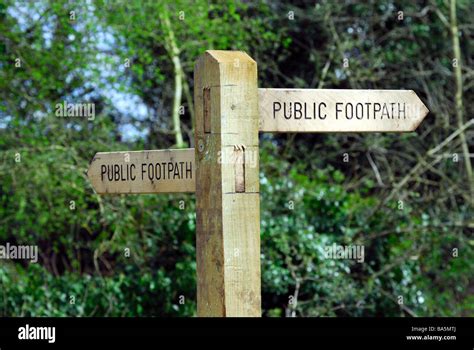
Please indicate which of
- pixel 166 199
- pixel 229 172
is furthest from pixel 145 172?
pixel 166 199

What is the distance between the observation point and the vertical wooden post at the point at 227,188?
3381mm

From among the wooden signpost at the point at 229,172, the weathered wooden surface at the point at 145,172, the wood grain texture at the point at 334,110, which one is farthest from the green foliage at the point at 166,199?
the wooden signpost at the point at 229,172

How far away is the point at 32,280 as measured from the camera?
7.84 meters

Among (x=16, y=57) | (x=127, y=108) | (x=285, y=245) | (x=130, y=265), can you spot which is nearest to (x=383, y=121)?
(x=285, y=245)

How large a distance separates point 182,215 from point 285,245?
2.89 feet

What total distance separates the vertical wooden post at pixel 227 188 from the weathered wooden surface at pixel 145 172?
0.22 m

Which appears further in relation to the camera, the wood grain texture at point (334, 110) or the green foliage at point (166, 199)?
the green foliage at point (166, 199)

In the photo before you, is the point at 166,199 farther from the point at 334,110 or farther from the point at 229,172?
the point at 229,172

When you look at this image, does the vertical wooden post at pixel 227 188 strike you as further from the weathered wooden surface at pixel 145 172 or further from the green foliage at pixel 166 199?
the green foliage at pixel 166 199

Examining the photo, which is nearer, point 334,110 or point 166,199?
point 334,110

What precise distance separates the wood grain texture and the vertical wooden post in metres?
0.14

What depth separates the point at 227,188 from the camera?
3381mm

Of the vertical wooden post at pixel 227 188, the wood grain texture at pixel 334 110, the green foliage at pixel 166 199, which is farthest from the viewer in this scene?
the green foliage at pixel 166 199

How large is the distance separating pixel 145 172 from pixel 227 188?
663mm
